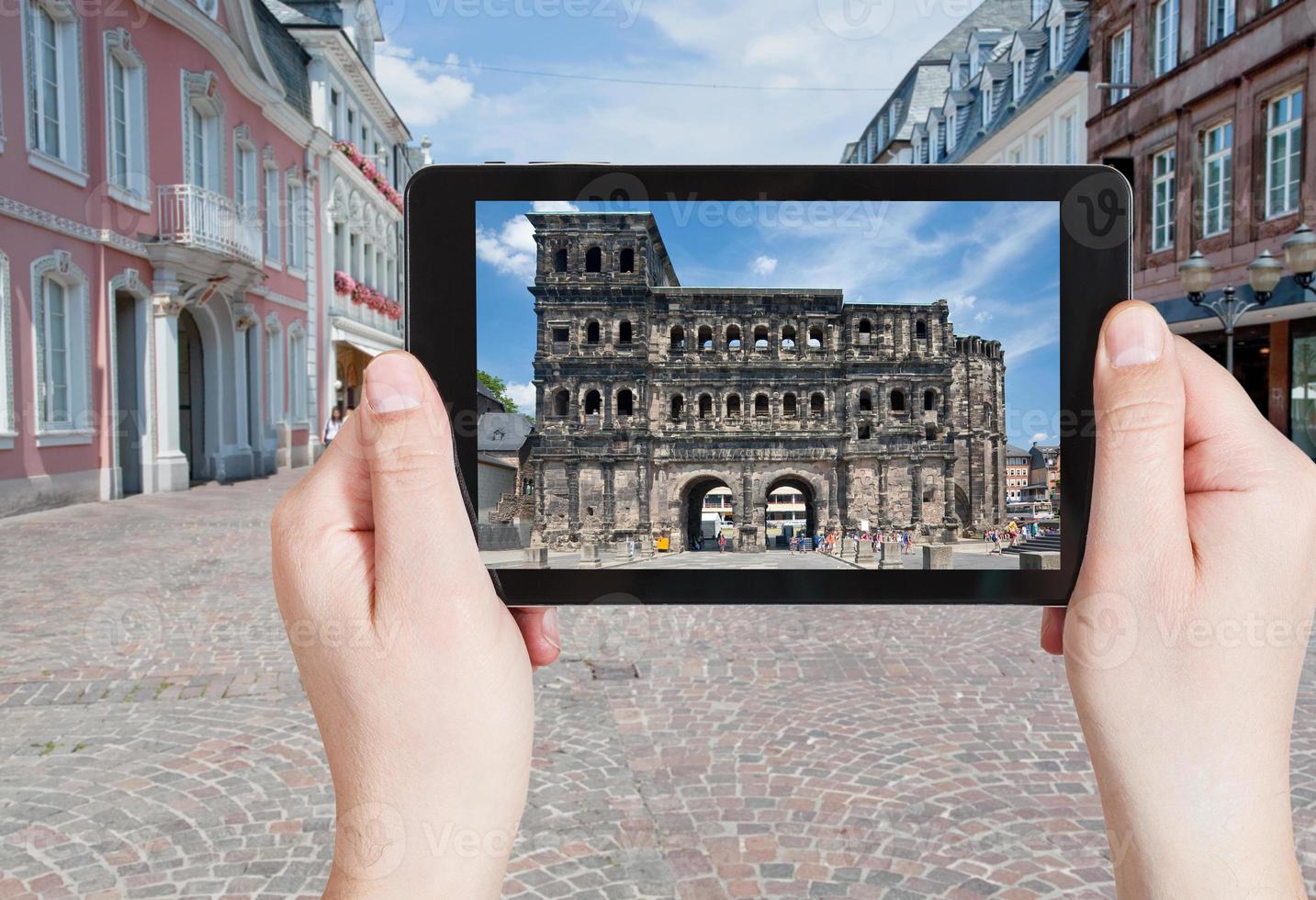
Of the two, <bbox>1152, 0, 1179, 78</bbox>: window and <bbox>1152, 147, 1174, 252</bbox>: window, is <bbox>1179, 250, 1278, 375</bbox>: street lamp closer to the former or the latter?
<bbox>1152, 147, 1174, 252</bbox>: window

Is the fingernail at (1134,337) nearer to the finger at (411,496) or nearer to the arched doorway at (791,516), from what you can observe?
the arched doorway at (791,516)

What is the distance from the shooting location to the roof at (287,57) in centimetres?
2352

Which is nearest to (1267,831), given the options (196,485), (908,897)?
(908,897)

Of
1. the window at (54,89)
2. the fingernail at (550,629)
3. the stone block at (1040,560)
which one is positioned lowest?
the fingernail at (550,629)

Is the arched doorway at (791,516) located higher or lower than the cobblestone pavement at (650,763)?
higher

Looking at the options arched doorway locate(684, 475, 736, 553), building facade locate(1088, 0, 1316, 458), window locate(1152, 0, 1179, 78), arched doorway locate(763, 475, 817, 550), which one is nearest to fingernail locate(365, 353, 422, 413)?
arched doorway locate(684, 475, 736, 553)

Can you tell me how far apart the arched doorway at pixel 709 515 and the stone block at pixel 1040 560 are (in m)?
0.58

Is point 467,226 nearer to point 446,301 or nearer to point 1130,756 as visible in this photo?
point 446,301

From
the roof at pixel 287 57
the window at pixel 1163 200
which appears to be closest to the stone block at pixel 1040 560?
the window at pixel 1163 200

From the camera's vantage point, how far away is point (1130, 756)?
144 cm

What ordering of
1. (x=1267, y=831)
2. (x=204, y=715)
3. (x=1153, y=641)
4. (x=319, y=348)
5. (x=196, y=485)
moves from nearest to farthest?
(x=1267, y=831) < (x=1153, y=641) < (x=204, y=715) < (x=196, y=485) < (x=319, y=348)

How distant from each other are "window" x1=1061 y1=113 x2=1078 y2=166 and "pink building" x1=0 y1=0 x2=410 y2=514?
70.6 feet

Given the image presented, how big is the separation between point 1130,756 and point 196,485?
20785 millimetres

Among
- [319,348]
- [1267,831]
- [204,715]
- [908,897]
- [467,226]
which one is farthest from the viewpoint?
[319,348]
